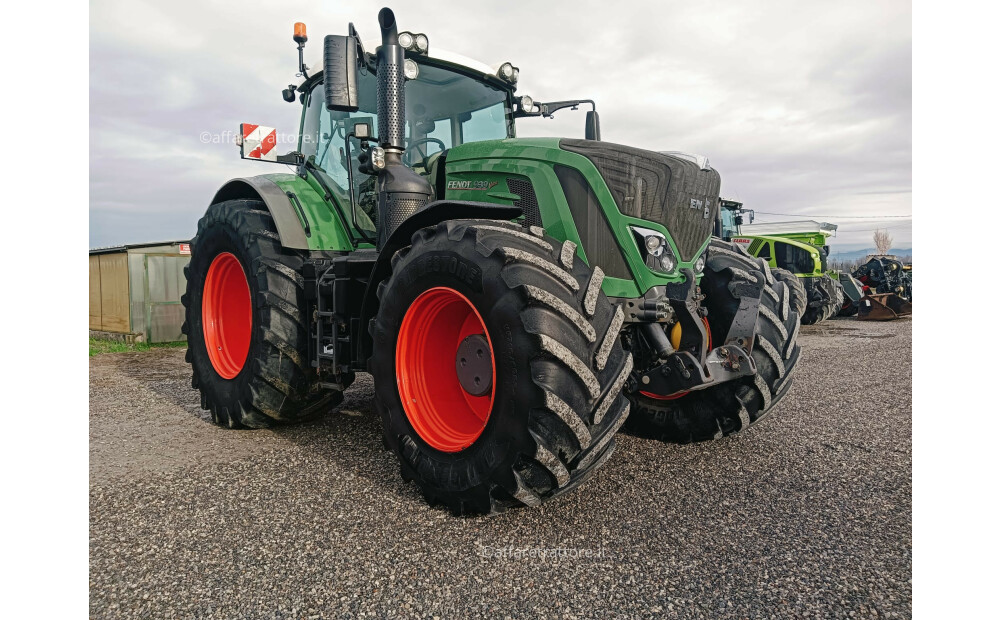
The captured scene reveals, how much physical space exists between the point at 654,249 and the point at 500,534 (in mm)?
1627

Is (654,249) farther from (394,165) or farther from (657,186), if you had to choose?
(394,165)

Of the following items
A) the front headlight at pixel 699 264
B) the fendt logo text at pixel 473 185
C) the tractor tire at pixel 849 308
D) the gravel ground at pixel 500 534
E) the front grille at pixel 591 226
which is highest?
the fendt logo text at pixel 473 185

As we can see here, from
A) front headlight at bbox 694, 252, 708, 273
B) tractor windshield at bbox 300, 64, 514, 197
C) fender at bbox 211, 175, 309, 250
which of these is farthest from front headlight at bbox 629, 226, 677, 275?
fender at bbox 211, 175, 309, 250

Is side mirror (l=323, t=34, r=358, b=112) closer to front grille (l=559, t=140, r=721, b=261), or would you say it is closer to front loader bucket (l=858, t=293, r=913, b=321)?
front grille (l=559, t=140, r=721, b=261)

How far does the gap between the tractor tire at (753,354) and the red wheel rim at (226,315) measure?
331 cm

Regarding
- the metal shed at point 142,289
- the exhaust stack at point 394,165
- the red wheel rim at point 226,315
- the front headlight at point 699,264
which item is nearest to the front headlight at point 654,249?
the front headlight at point 699,264

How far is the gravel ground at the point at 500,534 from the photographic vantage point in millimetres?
2213

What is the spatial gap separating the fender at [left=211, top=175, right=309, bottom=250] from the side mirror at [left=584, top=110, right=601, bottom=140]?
223 cm

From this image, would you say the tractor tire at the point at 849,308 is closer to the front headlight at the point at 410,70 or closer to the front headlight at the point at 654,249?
the front headlight at the point at 654,249

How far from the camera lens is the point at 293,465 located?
12.1 ft

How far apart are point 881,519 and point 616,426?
140 cm

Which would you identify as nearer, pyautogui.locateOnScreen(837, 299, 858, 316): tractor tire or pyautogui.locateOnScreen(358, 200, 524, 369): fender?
pyautogui.locateOnScreen(358, 200, 524, 369): fender

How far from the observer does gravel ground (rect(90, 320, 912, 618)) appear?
221 cm

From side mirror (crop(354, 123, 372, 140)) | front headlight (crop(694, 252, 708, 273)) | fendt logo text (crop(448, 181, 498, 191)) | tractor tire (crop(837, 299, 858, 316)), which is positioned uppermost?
side mirror (crop(354, 123, 372, 140))
